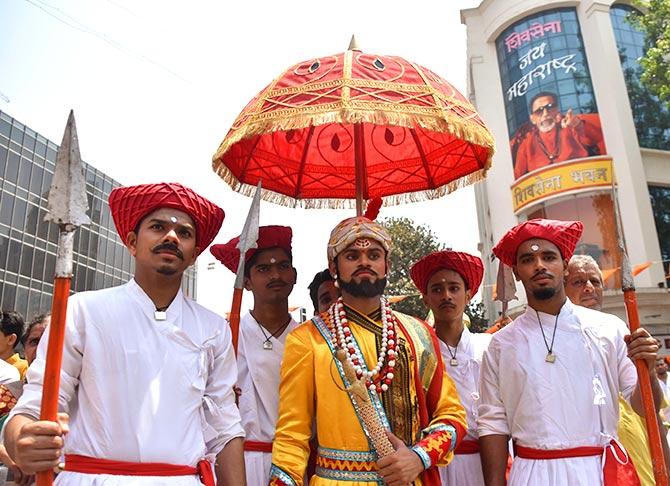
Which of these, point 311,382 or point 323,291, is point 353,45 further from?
point 311,382

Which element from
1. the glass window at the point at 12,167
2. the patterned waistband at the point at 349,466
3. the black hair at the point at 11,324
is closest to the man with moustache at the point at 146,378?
the patterned waistband at the point at 349,466

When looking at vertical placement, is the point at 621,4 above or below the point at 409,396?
above

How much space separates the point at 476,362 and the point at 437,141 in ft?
6.09

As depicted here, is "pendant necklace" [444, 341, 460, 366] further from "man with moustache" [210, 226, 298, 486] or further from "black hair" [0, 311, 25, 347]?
"black hair" [0, 311, 25, 347]

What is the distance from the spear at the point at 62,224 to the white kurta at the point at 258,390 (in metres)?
1.58

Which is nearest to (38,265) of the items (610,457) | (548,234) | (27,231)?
(27,231)

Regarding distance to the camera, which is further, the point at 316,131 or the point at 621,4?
the point at 621,4

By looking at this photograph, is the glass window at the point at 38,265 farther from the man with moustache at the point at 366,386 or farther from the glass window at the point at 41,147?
the man with moustache at the point at 366,386

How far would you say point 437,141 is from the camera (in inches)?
189

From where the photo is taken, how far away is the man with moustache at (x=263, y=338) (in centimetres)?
354

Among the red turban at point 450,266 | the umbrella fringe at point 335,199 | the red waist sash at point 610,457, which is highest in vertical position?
the umbrella fringe at point 335,199

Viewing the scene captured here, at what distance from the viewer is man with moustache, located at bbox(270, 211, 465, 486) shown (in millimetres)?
2869

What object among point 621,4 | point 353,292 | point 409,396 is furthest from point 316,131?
point 621,4

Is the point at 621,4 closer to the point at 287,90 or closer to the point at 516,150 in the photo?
the point at 516,150
